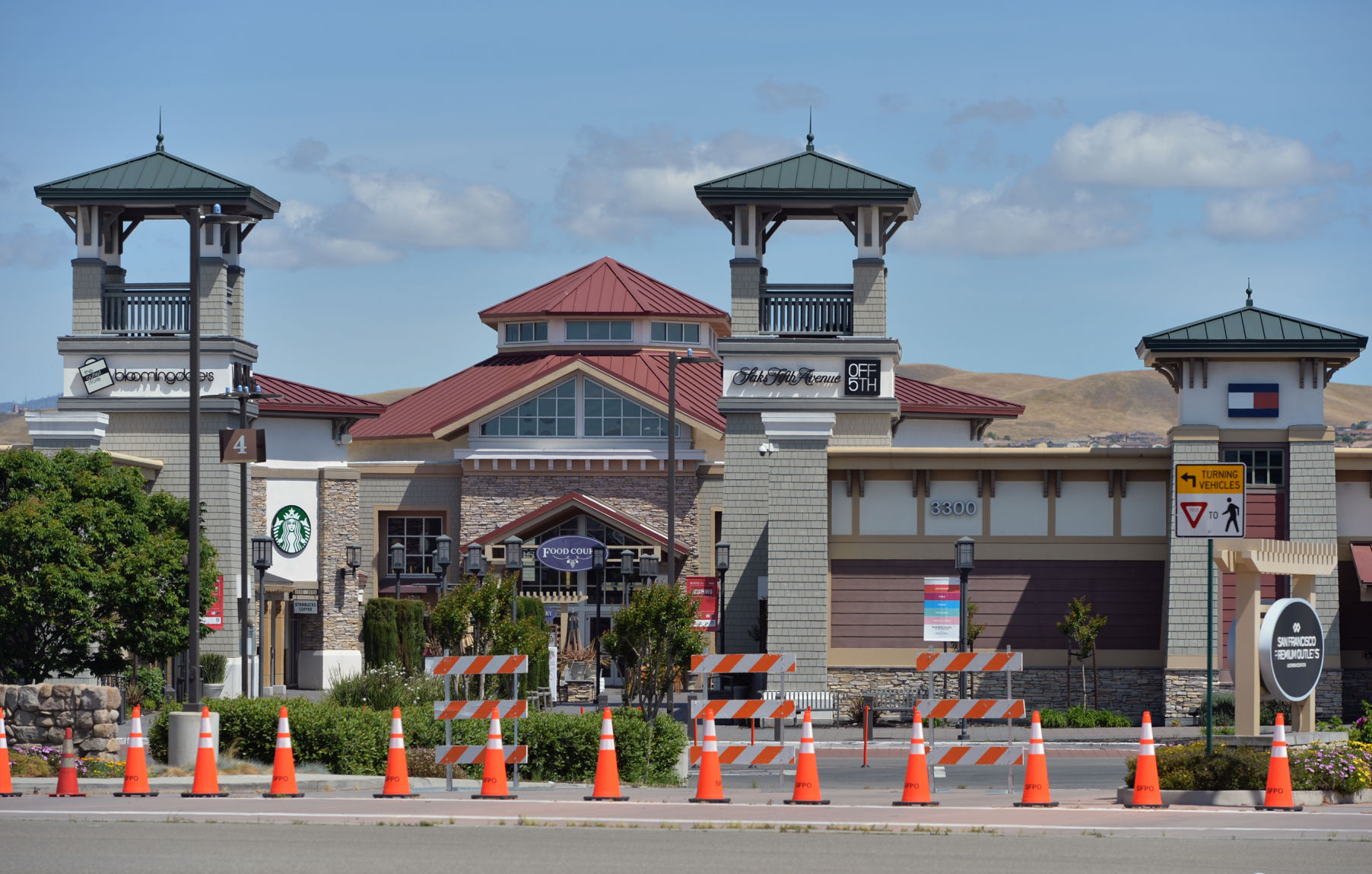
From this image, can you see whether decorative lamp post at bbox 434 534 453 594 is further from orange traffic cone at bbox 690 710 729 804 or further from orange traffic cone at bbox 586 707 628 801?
orange traffic cone at bbox 690 710 729 804

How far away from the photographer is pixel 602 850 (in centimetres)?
1461

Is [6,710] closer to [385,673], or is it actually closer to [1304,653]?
[385,673]

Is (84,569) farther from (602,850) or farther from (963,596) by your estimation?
(602,850)

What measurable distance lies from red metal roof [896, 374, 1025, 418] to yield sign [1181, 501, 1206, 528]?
34.5 metres

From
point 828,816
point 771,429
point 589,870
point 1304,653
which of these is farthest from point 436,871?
point 771,429

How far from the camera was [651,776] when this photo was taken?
23344mm

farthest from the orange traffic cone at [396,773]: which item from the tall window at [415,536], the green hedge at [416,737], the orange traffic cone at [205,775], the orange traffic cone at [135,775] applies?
the tall window at [415,536]

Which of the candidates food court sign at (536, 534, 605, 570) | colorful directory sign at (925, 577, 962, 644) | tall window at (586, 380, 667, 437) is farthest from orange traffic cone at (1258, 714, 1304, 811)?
tall window at (586, 380, 667, 437)

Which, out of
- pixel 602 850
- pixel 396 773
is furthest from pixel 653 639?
pixel 602 850

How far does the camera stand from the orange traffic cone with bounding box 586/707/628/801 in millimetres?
18594

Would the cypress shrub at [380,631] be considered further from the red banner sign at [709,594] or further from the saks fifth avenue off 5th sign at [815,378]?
the saks fifth avenue off 5th sign at [815,378]

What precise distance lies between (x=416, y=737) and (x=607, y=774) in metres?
4.95

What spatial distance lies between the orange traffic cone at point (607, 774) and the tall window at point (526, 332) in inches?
1642

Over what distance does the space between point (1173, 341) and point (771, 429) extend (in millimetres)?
8309
